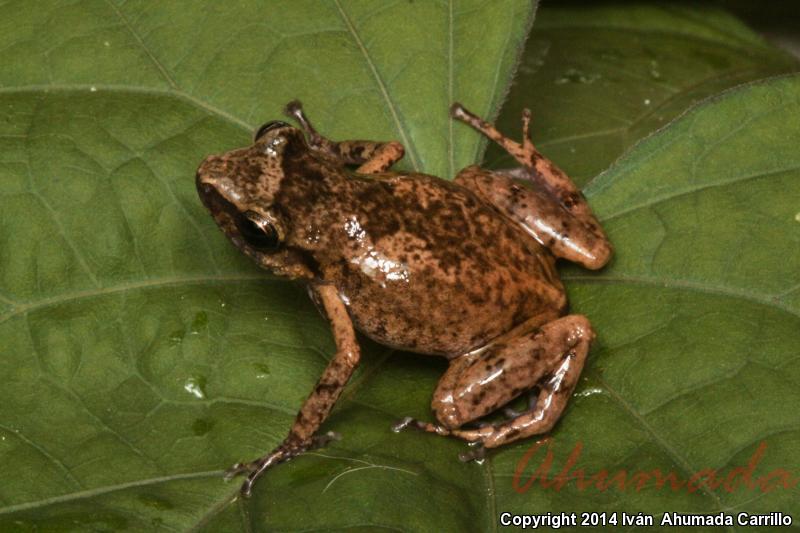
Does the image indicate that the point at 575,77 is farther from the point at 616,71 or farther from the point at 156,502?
the point at 156,502

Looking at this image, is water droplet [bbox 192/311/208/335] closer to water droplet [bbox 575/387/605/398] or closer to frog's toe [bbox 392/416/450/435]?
frog's toe [bbox 392/416/450/435]

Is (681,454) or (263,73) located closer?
(681,454)

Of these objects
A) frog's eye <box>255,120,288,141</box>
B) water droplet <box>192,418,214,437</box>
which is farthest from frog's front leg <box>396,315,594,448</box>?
frog's eye <box>255,120,288,141</box>

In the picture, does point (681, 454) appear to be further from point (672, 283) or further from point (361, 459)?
point (361, 459)

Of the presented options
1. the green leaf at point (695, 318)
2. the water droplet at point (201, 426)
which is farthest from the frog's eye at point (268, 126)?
the green leaf at point (695, 318)

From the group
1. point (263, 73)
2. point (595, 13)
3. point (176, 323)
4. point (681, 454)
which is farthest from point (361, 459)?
point (595, 13)

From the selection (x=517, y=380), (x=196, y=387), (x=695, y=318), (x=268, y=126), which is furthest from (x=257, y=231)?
(x=695, y=318)

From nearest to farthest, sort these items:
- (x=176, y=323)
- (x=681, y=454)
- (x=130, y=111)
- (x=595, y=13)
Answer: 1. (x=681, y=454)
2. (x=176, y=323)
3. (x=130, y=111)
4. (x=595, y=13)

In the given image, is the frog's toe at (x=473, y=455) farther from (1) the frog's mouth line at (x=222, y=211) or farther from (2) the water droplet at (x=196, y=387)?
(1) the frog's mouth line at (x=222, y=211)
